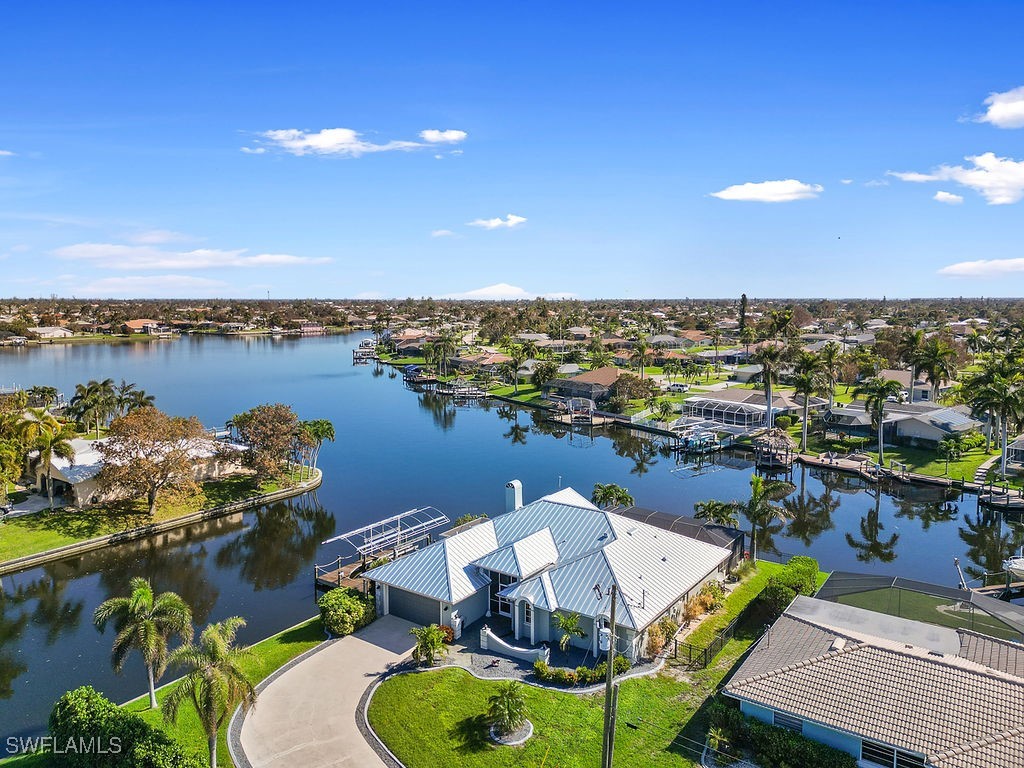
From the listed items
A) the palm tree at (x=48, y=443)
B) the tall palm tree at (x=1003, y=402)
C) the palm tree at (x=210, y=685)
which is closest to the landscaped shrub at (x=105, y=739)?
the palm tree at (x=210, y=685)

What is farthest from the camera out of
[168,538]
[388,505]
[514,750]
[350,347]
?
[350,347]

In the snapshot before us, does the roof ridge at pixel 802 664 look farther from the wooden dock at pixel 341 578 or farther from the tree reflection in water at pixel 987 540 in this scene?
the tree reflection in water at pixel 987 540

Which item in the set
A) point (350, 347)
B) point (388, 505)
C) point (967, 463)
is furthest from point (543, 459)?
point (350, 347)

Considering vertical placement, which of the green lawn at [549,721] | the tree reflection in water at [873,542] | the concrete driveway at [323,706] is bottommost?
the tree reflection in water at [873,542]

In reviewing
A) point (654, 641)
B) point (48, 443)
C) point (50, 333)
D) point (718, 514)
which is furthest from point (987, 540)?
point (50, 333)

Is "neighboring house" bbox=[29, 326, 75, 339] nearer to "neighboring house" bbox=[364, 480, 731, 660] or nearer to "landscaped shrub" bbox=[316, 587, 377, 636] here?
"landscaped shrub" bbox=[316, 587, 377, 636]

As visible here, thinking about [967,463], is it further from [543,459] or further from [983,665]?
[983,665]

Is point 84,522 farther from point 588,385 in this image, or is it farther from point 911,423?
point 911,423
